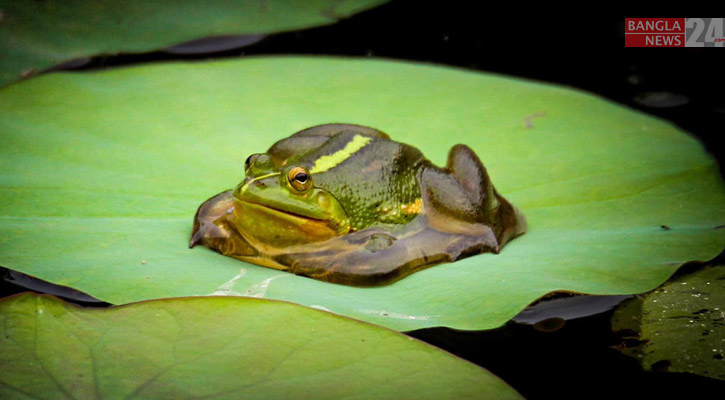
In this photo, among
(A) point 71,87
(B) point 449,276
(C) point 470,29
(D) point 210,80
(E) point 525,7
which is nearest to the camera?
(B) point 449,276

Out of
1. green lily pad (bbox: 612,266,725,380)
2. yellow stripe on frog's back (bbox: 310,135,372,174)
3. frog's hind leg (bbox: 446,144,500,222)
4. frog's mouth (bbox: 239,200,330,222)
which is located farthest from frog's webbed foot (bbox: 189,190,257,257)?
green lily pad (bbox: 612,266,725,380)

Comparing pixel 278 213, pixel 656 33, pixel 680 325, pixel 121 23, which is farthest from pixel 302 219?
pixel 656 33

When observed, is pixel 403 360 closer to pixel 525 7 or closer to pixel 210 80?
pixel 210 80

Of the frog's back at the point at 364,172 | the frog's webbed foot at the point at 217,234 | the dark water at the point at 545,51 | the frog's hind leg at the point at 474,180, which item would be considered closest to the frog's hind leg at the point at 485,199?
the frog's hind leg at the point at 474,180

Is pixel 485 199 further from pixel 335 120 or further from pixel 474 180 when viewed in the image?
pixel 335 120

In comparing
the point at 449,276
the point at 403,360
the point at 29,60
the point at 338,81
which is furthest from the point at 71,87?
the point at 403,360

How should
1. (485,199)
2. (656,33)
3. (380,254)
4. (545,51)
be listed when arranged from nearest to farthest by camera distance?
(380,254), (485,199), (656,33), (545,51)

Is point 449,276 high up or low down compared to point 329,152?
down

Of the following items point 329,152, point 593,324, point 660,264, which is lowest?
point 593,324
